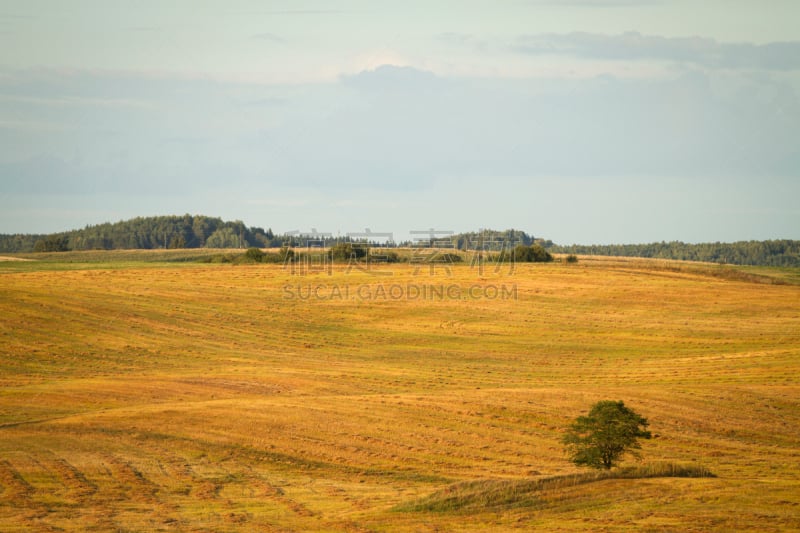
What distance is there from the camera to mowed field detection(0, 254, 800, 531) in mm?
26688

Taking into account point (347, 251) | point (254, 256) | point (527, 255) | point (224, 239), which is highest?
point (224, 239)

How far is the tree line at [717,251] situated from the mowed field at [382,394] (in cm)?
6935

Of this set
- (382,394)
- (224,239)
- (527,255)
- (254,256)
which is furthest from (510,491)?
(224,239)

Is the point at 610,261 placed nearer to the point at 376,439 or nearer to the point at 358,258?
the point at 358,258

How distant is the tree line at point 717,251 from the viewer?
15000 centimetres

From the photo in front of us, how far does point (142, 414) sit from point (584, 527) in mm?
22174

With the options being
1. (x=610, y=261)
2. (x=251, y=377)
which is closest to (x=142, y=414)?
(x=251, y=377)

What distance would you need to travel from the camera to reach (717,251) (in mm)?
160250

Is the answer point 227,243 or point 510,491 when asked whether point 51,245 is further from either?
point 510,491

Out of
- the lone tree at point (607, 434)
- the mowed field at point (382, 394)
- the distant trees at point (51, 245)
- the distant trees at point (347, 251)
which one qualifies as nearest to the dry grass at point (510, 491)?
the mowed field at point (382, 394)

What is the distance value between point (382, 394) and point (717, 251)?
126768mm

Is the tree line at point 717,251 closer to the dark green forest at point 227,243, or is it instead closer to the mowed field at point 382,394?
the dark green forest at point 227,243

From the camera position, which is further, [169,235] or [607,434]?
[169,235]

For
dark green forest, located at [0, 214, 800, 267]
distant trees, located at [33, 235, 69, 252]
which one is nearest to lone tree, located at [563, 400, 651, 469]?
dark green forest, located at [0, 214, 800, 267]
